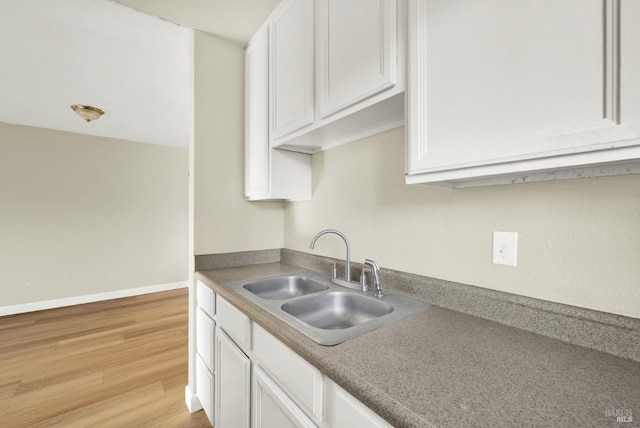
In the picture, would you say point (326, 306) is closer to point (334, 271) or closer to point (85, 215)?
point (334, 271)

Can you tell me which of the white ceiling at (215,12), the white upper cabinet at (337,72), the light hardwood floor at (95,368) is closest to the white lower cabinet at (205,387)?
the light hardwood floor at (95,368)

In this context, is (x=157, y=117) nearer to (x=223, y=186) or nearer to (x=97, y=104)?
(x=97, y=104)

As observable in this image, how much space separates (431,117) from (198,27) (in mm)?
1683

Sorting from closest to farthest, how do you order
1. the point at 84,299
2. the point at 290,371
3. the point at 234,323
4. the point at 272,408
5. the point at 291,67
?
the point at 290,371
the point at 272,408
the point at 234,323
the point at 291,67
the point at 84,299

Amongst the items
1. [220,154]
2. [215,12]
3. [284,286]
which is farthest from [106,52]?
[284,286]

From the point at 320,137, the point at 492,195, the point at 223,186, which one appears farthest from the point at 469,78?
the point at 223,186

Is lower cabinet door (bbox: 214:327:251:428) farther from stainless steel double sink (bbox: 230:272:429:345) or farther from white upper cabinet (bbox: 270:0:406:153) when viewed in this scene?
white upper cabinet (bbox: 270:0:406:153)

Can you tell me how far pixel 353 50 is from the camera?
41.3 inches

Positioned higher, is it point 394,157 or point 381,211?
point 394,157

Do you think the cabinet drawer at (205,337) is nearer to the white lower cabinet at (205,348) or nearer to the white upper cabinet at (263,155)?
the white lower cabinet at (205,348)

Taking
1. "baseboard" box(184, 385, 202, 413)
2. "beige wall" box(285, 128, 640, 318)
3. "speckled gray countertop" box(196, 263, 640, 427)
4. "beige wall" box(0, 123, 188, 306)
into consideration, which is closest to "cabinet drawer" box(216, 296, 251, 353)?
"speckled gray countertop" box(196, 263, 640, 427)

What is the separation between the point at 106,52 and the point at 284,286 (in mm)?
2036

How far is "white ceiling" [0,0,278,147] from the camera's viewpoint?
5.09ft

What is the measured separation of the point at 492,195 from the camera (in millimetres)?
956
